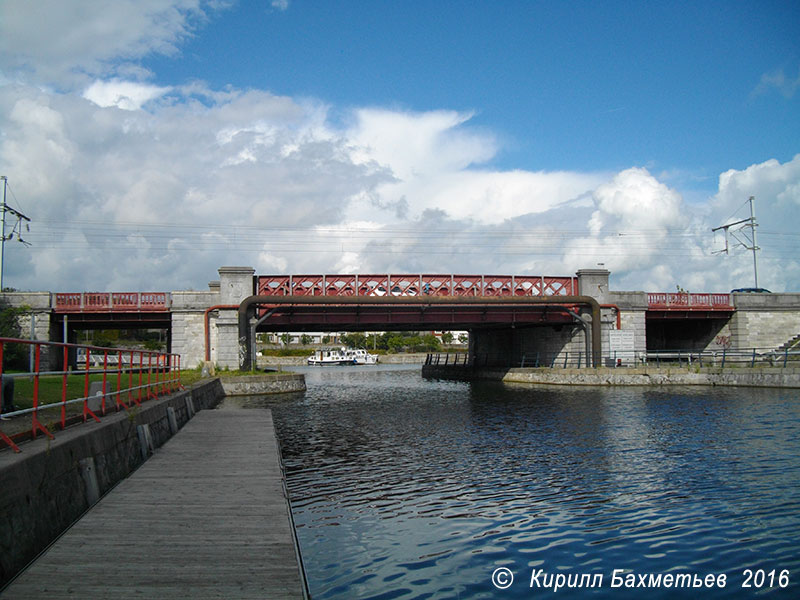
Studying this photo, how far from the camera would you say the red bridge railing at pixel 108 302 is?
4125 centimetres

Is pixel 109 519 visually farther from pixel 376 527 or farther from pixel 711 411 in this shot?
pixel 711 411

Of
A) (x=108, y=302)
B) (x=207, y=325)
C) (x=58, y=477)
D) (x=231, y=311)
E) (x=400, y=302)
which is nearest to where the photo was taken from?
(x=58, y=477)

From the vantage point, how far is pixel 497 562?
881cm

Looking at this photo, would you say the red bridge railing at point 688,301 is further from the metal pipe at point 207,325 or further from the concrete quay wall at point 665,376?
the metal pipe at point 207,325

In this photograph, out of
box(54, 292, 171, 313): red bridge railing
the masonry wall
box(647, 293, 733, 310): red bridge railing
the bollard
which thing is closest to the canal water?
the bollard

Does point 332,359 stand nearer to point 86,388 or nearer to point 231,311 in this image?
point 231,311

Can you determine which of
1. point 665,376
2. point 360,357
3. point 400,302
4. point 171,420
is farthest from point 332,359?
point 171,420

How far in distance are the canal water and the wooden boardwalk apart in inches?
39.3

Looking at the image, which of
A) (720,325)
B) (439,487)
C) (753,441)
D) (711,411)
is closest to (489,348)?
(720,325)

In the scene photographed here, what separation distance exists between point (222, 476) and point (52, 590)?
17.7ft

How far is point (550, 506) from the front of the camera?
11312mm

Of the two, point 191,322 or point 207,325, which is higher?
point 191,322

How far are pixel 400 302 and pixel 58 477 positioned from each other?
32.5 meters

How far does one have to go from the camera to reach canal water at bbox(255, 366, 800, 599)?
8242mm
